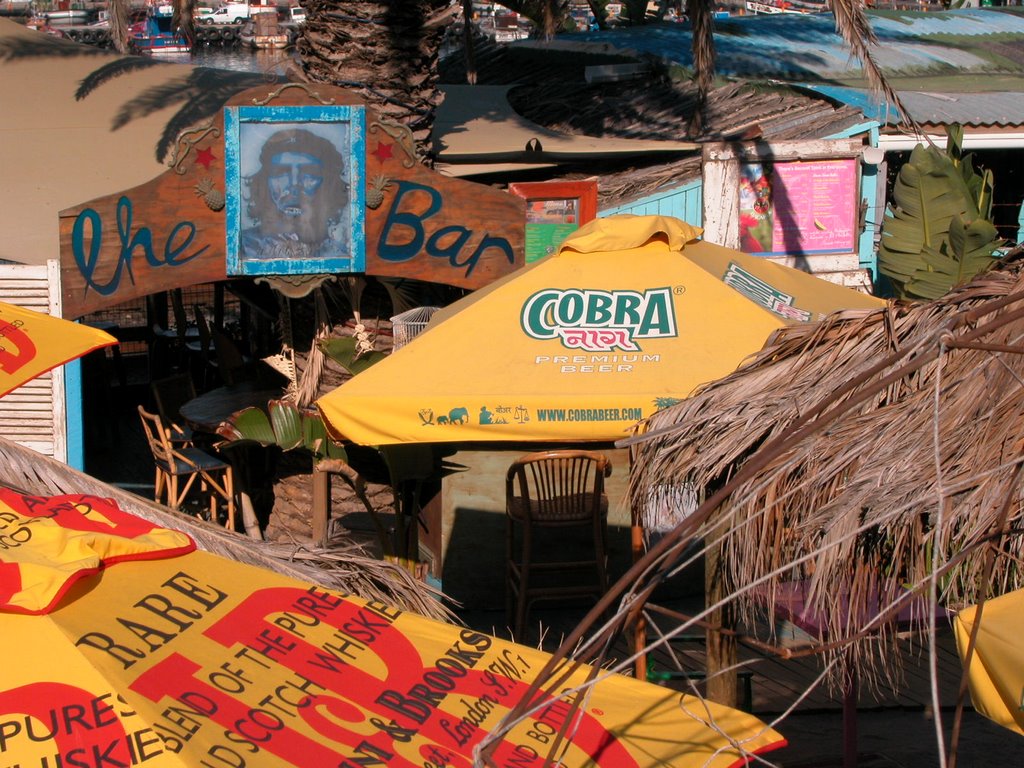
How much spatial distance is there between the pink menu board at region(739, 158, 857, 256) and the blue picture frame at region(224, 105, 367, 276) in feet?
10.6

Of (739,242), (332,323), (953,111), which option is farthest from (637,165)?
(953,111)

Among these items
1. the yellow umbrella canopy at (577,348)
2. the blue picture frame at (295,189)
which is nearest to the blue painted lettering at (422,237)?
the blue picture frame at (295,189)

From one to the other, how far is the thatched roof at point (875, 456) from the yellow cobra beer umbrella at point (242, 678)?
1.91 ft

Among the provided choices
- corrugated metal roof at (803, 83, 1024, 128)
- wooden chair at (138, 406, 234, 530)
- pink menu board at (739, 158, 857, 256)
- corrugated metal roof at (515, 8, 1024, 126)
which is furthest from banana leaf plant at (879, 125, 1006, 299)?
wooden chair at (138, 406, 234, 530)

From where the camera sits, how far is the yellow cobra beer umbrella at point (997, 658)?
2736 mm

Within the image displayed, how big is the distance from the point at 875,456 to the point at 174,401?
760 cm

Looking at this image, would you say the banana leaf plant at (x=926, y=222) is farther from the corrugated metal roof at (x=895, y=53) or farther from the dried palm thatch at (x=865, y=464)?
the dried palm thatch at (x=865, y=464)

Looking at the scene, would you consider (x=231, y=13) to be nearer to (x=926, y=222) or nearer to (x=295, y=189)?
(x=295, y=189)

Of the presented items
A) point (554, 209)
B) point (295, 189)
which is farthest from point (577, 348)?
point (554, 209)

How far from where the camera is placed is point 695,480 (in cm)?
425

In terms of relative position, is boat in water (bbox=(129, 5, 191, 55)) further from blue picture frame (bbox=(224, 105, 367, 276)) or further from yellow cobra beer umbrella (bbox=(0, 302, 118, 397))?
yellow cobra beer umbrella (bbox=(0, 302, 118, 397))

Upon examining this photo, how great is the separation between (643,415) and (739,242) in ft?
13.3

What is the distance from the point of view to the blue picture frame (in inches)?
297

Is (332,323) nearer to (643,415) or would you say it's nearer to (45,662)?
(643,415)
